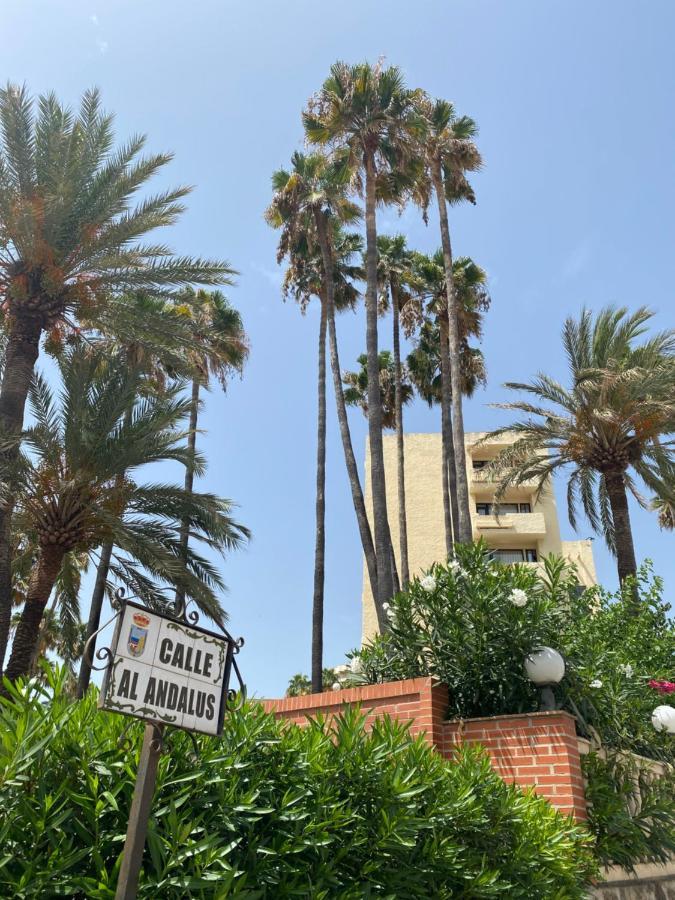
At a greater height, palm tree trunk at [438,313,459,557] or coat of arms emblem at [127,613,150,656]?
palm tree trunk at [438,313,459,557]

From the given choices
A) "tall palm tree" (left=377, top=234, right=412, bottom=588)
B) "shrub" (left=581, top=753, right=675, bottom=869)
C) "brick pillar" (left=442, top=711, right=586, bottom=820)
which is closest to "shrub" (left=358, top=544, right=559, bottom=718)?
"brick pillar" (left=442, top=711, right=586, bottom=820)

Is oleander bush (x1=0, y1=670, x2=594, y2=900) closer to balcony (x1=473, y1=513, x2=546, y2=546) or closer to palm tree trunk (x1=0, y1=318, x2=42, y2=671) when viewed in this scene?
palm tree trunk (x1=0, y1=318, x2=42, y2=671)

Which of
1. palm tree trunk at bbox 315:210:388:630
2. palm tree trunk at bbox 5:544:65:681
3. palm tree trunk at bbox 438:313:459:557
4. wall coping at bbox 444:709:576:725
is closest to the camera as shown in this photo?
wall coping at bbox 444:709:576:725

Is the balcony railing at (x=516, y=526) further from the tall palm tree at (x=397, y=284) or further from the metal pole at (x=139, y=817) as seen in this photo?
the metal pole at (x=139, y=817)

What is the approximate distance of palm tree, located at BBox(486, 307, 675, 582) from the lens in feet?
53.7

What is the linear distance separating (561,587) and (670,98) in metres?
8.59

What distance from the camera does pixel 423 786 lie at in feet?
13.0

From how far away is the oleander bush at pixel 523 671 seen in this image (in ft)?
21.9

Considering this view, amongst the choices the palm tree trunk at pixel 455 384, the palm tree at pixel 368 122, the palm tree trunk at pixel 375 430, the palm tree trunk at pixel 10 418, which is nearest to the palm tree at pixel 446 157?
the palm tree trunk at pixel 455 384

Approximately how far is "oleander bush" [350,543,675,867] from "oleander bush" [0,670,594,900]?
1.96 metres

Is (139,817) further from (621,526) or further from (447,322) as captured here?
(447,322)

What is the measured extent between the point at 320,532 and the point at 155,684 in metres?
20.2

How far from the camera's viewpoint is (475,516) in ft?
122

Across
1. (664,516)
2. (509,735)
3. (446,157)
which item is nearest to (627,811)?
(509,735)
